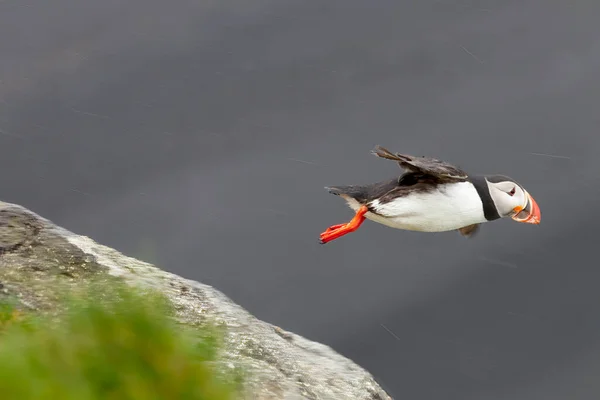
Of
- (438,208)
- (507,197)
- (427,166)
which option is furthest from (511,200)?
(427,166)

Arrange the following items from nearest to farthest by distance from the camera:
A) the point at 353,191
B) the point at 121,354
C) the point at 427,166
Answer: the point at 121,354, the point at 427,166, the point at 353,191

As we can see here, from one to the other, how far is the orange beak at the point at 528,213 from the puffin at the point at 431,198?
14mm

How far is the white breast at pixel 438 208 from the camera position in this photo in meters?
11.0

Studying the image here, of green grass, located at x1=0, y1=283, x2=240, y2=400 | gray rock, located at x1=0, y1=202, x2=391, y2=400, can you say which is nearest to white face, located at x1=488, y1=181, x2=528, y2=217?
gray rock, located at x1=0, y1=202, x2=391, y2=400

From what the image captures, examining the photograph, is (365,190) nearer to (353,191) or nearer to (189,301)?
(353,191)

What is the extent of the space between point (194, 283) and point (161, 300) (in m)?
3.68

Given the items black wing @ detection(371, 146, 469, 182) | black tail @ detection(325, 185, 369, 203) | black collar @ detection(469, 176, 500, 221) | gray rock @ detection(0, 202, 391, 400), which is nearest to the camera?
gray rock @ detection(0, 202, 391, 400)

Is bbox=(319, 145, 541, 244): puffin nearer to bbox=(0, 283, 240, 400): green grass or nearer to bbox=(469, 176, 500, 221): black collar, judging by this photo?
bbox=(469, 176, 500, 221): black collar

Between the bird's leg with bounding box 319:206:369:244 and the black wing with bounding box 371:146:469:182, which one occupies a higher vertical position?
the black wing with bounding box 371:146:469:182

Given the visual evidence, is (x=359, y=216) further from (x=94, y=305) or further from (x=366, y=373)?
(x=94, y=305)

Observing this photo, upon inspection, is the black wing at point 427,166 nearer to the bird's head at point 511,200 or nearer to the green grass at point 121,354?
the bird's head at point 511,200

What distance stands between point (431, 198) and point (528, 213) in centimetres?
166

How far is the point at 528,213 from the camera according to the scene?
11883 mm

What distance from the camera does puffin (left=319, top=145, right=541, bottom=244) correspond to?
1098cm
